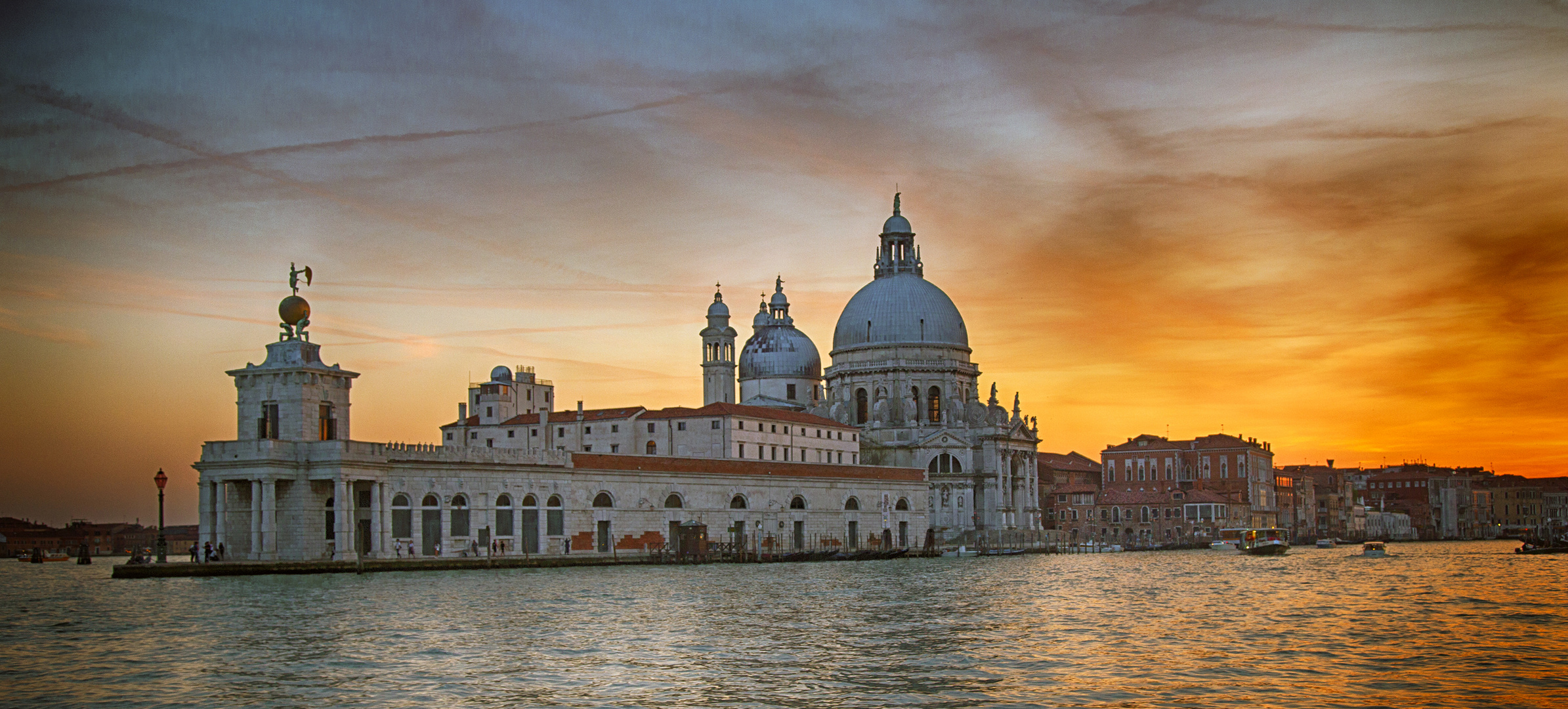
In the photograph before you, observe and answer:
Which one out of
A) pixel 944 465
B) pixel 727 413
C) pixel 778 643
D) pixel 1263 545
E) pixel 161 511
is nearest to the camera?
pixel 778 643

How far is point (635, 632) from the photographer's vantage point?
3023 centimetres

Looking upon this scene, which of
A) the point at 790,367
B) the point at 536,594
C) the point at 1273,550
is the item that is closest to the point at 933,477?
the point at 790,367

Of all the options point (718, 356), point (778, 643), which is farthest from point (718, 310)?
point (778, 643)

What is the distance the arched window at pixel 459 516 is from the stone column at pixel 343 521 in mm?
4900

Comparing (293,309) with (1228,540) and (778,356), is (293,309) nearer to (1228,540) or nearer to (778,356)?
(778,356)

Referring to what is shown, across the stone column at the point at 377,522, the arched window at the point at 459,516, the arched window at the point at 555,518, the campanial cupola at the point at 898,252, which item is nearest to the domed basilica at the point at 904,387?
the campanial cupola at the point at 898,252

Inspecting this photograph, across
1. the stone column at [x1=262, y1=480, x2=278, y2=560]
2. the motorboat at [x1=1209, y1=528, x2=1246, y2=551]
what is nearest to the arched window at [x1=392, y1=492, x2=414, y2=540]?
the stone column at [x1=262, y1=480, x2=278, y2=560]

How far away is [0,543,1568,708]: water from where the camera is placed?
21.6 m

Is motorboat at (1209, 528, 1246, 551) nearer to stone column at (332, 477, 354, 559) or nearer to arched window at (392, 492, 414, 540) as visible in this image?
arched window at (392, 492, 414, 540)

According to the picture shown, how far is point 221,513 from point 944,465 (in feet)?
158

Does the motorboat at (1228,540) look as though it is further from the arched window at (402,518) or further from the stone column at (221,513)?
the stone column at (221,513)

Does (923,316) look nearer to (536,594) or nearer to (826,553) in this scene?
(826,553)

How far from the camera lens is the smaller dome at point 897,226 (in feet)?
330

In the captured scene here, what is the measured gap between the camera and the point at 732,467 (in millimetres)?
69938
